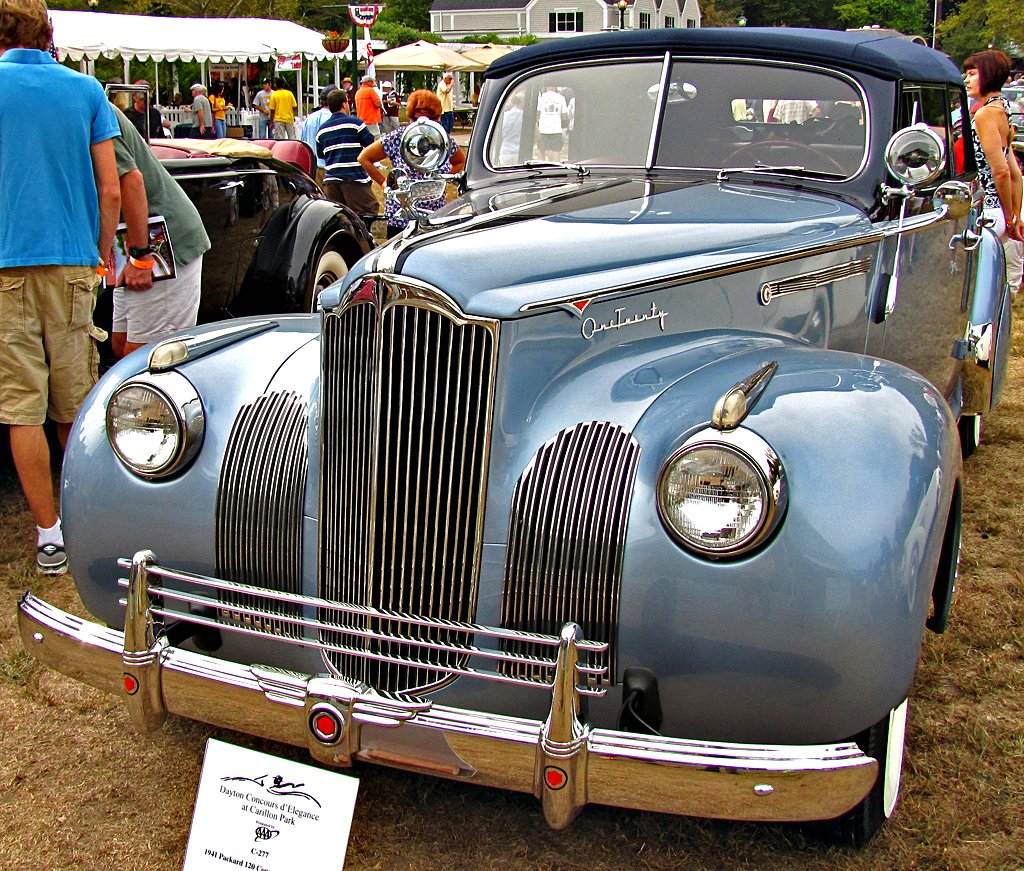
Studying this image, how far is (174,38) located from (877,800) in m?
18.5

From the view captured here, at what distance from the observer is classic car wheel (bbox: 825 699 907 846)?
8.14 feet

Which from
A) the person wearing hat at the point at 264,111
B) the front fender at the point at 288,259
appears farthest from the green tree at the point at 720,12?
the front fender at the point at 288,259

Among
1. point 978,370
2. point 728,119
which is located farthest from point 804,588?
point 978,370

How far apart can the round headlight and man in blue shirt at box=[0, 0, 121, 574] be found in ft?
8.69

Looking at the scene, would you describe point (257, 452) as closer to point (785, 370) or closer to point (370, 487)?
point (370, 487)

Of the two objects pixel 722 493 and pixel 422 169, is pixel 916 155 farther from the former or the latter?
pixel 422 169

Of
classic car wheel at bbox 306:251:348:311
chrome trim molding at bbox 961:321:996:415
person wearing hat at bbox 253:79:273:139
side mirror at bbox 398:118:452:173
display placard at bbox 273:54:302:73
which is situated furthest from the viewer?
person wearing hat at bbox 253:79:273:139

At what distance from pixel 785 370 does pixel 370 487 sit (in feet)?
3.25

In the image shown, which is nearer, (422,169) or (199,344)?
(199,344)

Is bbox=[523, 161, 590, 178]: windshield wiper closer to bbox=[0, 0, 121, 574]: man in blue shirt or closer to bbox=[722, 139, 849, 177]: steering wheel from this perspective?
bbox=[722, 139, 849, 177]: steering wheel

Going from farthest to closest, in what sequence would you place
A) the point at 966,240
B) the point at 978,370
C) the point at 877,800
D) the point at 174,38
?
the point at 174,38
the point at 978,370
the point at 966,240
the point at 877,800

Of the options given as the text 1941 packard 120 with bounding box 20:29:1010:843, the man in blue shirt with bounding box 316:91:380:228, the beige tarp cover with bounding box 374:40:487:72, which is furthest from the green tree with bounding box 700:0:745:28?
the text 1941 packard 120 with bounding box 20:29:1010:843

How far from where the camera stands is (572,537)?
2.30 meters

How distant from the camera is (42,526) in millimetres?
4055
